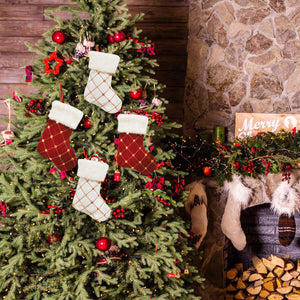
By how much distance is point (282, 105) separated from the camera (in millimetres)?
2576

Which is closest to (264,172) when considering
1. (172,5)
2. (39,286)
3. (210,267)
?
(210,267)

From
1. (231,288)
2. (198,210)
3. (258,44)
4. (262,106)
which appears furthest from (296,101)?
(231,288)

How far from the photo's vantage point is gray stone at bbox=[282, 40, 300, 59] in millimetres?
2529

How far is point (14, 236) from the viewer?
5.93ft

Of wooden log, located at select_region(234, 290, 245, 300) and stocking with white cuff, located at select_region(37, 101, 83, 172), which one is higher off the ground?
stocking with white cuff, located at select_region(37, 101, 83, 172)

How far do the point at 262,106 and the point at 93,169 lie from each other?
5.40 ft

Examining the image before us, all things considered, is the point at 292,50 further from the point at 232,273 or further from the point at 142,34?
the point at 232,273

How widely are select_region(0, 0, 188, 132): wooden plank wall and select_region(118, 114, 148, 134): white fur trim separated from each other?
1.01 m

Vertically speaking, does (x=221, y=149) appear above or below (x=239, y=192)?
above

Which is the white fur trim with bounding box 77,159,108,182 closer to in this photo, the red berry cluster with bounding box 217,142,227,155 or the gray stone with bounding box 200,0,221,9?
the red berry cluster with bounding box 217,142,227,155

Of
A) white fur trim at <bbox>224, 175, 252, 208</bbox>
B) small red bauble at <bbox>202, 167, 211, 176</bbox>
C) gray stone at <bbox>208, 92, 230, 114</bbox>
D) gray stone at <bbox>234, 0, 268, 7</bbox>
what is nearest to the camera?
small red bauble at <bbox>202, 167, 211, 176</bbox>

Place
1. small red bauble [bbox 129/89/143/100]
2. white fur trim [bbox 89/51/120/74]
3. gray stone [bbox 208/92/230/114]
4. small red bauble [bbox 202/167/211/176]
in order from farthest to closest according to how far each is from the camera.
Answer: gray stone [bbox 208/92/230/114]
small red bauble [bbox 202/167/211/176]
small red bauble [bbox 129/89/143/100]
white fur trim [bbox 89/51/120/74]

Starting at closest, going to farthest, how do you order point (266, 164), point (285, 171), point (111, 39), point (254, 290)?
point (111, 39), point (266, 164), point (285, 171), point (254, 290)

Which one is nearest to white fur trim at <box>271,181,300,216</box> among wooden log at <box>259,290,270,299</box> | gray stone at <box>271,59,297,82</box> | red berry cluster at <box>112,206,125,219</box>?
wooden log at <box>259,290,270,299</box>
